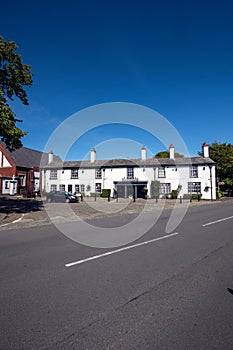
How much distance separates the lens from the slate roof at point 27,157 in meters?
37.7

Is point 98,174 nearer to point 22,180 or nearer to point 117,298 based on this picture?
point 22,180

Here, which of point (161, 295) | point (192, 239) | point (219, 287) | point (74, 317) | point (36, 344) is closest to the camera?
point (36, 344)

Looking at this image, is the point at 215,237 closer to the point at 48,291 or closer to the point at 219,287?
the point at 219,287

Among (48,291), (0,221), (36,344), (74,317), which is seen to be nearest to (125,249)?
(48,291)

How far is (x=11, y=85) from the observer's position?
49.4ft

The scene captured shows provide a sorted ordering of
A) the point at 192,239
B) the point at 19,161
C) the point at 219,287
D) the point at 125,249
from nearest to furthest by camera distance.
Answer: the point at 219,287 < the point at 125,249 < the point at 192,239 < the point at 19,161

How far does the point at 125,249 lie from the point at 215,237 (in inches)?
139

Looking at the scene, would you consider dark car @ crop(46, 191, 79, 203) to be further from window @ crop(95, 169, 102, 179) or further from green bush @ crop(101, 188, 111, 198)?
window @ crop(95, 169, 102, 179)

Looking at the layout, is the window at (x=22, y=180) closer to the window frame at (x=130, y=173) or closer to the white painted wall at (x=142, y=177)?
the white painted wall at (x=142, y=177)

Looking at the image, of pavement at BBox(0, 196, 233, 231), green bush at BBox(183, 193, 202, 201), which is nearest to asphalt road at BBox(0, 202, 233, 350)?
pavement at BBox(0, 196, 233, 231)

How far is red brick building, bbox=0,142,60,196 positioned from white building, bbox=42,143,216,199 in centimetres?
192

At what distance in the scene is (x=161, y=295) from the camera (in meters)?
3.81

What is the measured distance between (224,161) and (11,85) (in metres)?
39.8

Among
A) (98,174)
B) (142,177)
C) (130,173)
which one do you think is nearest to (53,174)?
(98,174)
